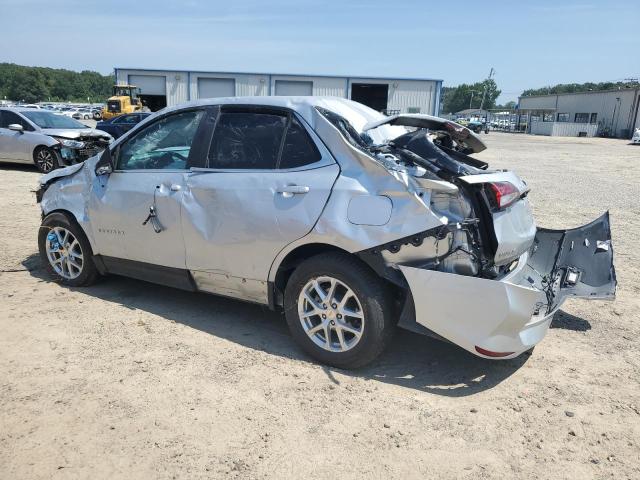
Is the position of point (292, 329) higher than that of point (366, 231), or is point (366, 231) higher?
point (366, 231)

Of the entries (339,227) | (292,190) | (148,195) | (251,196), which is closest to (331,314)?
(339,227)

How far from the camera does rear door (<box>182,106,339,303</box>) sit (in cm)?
369

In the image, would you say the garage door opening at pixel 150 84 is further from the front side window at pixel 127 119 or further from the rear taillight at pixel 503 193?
the rear taillight at pixel 503 193

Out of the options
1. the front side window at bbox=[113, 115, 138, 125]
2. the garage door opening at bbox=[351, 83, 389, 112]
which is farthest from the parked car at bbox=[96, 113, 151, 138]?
the garage door opening at bbox=[351, 83, 389, 112]

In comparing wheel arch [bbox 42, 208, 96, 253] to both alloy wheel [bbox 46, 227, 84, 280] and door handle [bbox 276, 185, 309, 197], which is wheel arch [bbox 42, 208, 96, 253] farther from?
door handle [bbox 276, 185, 309, 197]

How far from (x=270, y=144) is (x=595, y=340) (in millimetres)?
3080

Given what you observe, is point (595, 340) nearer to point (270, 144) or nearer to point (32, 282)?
point (270, 144)

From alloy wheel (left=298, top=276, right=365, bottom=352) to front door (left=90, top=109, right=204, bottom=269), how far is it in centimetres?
121

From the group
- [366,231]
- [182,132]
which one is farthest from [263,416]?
[182,132]

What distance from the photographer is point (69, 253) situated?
203 inches

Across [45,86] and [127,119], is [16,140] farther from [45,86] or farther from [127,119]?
[45,86]

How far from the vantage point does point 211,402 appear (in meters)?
3.33

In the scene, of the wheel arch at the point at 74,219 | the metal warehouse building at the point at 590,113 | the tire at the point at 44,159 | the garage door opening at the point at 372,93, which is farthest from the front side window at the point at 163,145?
the metal warehouse building at the point at 590,113

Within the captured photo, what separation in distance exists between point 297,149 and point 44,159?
12.0m
